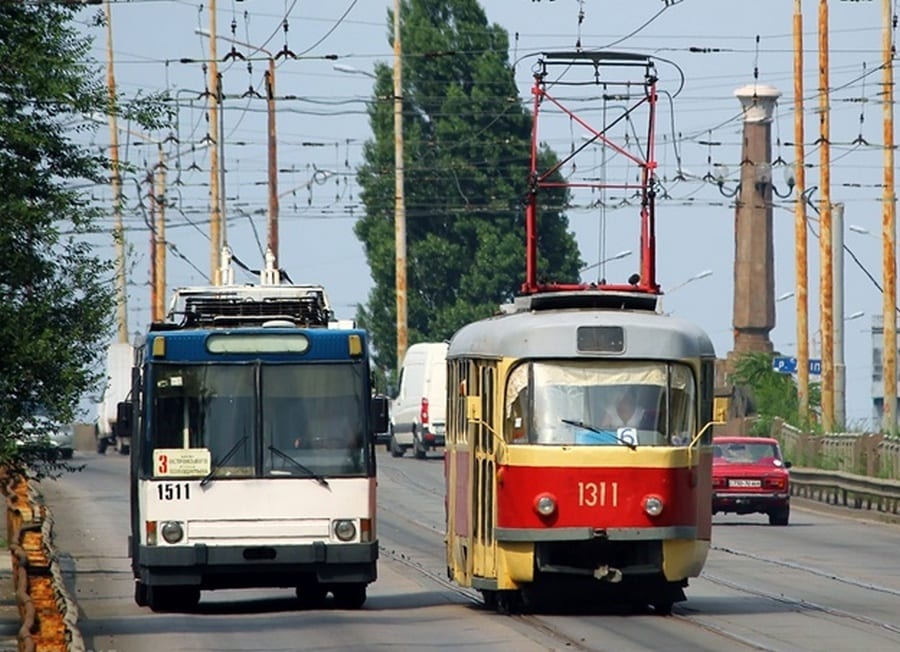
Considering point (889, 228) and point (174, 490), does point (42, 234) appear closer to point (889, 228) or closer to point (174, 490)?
point (174, 490)

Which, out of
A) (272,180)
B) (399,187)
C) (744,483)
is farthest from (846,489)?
(399,187)

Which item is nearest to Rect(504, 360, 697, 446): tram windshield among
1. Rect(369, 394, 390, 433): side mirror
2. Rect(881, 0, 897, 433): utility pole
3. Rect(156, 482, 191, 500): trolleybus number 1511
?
Rect(369, 394, 390, 433): side mirror

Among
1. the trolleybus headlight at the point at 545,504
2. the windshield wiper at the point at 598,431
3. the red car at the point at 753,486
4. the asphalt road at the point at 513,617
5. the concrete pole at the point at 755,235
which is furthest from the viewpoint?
the concrete pole at the point at 755,235

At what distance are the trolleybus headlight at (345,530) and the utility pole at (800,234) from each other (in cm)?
3180

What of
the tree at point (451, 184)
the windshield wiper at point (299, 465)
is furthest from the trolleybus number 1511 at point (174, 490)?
the tree at point (451, 184)

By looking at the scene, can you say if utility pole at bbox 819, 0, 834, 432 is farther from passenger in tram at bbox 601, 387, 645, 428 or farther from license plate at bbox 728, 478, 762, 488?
passenger in tram at bbox 601, 387, 645, 428

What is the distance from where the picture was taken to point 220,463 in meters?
21.0

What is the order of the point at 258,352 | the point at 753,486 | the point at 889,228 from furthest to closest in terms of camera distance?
1. the point at 889,228
2. the point at 753,486
3. the point at 258,352

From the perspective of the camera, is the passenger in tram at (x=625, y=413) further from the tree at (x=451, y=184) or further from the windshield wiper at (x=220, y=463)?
the tree at (x=451, y=184)

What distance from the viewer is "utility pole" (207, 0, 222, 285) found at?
6230 centimetres

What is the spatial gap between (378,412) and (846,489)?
26.7m

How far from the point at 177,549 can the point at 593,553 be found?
3.49 m

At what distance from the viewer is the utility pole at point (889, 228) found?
161 ft

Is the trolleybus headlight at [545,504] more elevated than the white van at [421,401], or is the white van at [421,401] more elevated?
the trolleybus headlight at [545,504]
